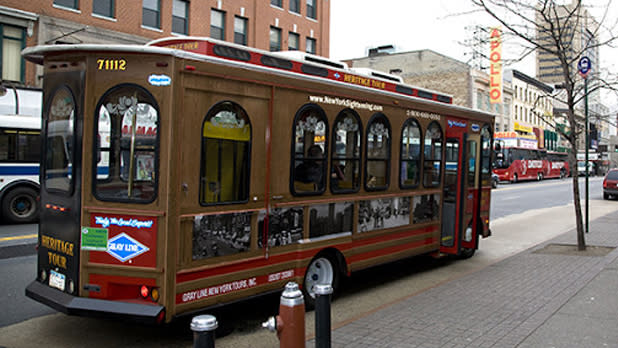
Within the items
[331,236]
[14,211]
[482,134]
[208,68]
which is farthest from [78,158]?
[14,211]

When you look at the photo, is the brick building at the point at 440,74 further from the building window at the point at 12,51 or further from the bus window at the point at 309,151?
the bus window at the point at 309,151

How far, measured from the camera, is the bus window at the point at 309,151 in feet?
20.0

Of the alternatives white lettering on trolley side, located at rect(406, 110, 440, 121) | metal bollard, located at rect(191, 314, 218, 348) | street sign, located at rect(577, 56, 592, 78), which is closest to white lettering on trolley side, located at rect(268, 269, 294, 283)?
A: metal bollard, located at rect(191, 314, 218, 348)

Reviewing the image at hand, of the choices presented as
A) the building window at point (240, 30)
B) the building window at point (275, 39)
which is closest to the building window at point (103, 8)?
the building window at point (240, 30)

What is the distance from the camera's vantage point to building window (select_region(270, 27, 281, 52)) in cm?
3073

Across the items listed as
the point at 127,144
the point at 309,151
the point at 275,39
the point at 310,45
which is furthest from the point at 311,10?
the point at 127,144

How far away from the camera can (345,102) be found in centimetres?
676

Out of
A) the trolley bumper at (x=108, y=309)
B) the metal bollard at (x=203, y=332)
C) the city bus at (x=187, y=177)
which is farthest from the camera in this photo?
the city bus at (x=187, y=177)

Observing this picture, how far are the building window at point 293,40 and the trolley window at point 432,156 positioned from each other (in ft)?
78.2

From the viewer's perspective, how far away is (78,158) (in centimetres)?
496

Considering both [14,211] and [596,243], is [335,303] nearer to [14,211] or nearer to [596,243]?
[596,243]

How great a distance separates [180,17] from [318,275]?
22106mm

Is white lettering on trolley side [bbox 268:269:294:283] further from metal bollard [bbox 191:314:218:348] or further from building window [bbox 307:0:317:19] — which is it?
building window [bbox 307:0:317:19]

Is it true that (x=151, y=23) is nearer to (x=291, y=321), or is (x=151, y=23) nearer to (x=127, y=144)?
(x=127, y=144)
